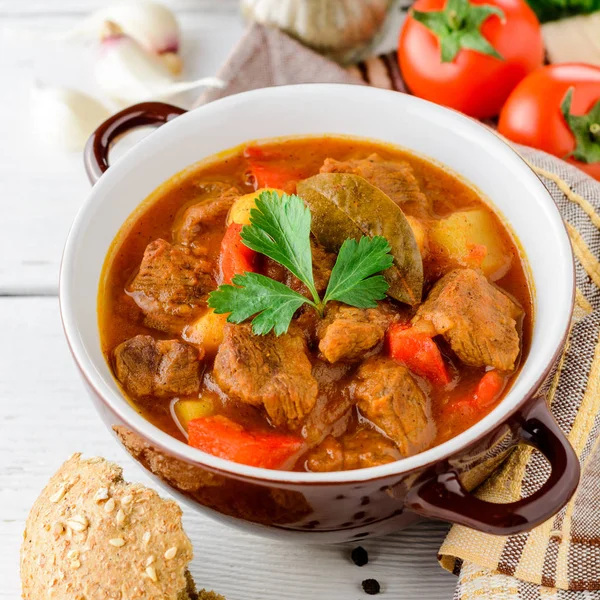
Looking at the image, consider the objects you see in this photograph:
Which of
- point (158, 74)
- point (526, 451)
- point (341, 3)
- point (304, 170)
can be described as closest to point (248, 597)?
point (526, 451)

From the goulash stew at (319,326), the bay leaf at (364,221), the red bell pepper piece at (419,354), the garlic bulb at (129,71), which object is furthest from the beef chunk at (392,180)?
the garlic bulb at (129,71)

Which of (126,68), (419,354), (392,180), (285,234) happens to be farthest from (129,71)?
(419,354)

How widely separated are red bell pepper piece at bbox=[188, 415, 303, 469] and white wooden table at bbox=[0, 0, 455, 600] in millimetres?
672

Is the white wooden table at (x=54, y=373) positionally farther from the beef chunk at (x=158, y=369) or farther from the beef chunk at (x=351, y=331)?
the beef chunk at (x=351, y=331)

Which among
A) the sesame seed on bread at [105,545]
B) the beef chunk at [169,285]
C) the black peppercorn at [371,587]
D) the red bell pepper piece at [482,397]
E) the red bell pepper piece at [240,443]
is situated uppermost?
the red bell pepper piece at [482,397]

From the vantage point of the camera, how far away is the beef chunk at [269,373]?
8.78 feet

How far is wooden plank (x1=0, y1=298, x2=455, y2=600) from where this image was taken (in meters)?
3.07

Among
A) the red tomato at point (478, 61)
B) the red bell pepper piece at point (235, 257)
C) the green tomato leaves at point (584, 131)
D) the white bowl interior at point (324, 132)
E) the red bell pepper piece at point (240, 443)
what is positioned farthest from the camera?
the red tomato at point (478, 61)

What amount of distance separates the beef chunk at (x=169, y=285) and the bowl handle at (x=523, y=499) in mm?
1085

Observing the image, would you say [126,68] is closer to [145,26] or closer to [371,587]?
[145,26]

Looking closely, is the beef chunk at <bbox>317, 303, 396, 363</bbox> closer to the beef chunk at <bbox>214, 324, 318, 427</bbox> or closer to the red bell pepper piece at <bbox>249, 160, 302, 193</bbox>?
the beef chunk at <bbox>214, 324, 318, 427</bbox>

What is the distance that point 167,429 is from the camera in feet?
8.97

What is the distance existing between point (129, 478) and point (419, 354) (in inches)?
54.6

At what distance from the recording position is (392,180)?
3305mm
